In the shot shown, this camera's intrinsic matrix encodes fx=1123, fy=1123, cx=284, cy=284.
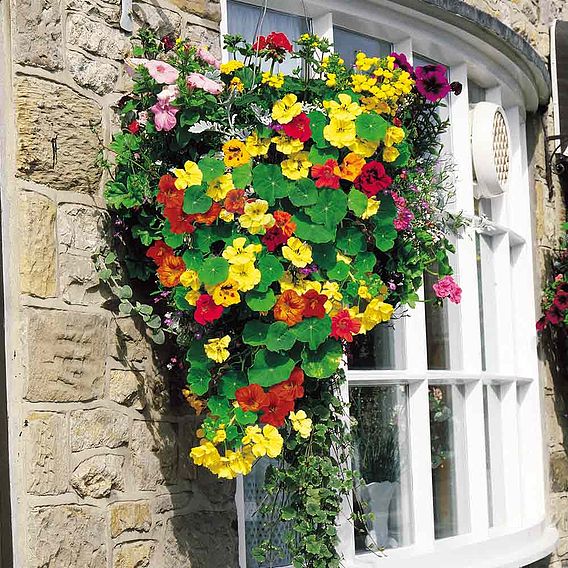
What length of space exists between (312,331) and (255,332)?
0.15m

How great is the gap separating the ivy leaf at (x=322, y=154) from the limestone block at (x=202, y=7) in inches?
30.2

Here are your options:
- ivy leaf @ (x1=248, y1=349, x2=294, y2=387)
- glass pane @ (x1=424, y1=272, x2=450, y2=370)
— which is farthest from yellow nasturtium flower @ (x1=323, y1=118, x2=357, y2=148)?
glass pane @ (x1=424, y1=272, x2=450, y2=370)

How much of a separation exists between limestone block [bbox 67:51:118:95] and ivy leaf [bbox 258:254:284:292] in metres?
0.71

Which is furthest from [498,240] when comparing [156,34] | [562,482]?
[156,34]

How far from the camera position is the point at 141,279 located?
3.00 metres

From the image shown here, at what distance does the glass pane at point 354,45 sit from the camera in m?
3.93

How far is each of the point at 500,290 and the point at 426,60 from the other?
1034mm

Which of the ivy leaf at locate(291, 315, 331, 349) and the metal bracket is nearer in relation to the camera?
the ivy leaf at locate(291, 315, 331, 349)

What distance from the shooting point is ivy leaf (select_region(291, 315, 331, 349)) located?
271 centimetres

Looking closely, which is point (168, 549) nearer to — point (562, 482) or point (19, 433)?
point (19, 433)

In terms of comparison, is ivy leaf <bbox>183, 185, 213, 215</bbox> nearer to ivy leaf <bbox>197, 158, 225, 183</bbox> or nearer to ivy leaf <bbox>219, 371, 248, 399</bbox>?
ivy leaf <bbox>197, 158, 225, 183</bbox>

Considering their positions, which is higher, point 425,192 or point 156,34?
point 156,34

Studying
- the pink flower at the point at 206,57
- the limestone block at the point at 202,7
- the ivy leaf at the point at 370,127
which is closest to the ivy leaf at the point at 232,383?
the ivy leaf at the point at 370,127

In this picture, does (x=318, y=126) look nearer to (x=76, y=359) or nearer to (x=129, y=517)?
(x=76, y=359)
